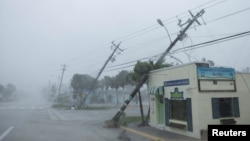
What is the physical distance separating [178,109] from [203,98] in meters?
2.42

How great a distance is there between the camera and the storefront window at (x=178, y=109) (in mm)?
16734

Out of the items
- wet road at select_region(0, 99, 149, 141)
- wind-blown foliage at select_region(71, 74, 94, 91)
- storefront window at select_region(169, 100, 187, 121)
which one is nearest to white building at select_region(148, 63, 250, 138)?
storefront window at select_region(169, 100, 187, 121)

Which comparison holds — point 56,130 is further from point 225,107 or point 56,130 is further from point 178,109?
point 225,107

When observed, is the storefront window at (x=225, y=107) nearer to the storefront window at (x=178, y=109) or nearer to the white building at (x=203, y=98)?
the white building at (x=203, y=98)

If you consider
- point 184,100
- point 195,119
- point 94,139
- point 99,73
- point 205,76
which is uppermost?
point 99,73

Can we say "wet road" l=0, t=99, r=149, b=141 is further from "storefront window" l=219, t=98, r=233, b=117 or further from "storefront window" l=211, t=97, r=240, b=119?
"storefront window" l=219, t=98, r=233, b=117

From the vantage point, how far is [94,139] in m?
14.9

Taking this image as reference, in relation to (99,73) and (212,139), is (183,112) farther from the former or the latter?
(99,73)

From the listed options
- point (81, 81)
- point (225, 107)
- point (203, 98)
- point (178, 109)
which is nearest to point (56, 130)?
point (178, 109)

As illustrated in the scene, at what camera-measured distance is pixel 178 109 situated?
17406 mm

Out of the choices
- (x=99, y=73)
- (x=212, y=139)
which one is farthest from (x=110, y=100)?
(x=212, y=139)

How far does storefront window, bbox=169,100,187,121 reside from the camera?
→ 54.9 ft

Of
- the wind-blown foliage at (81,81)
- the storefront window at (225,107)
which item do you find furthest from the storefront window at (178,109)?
the wind-blown foliage at (81,81)

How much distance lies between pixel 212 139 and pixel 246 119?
10.6 meters
